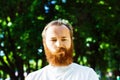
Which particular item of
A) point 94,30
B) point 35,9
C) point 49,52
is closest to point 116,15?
point 94,30

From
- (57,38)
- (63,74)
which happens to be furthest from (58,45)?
(63,74)

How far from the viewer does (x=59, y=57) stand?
2102 millimetres

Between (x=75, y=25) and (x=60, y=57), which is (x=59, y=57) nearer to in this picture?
(x=60, y=57)

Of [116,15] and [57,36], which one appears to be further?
[116,15]

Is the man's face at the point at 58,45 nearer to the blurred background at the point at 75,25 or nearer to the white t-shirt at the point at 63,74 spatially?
the white t-shirt at the point at 63,74

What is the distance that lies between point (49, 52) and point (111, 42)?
543 inches

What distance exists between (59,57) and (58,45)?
0.21 feet

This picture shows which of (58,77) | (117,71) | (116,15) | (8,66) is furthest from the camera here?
(8,66)

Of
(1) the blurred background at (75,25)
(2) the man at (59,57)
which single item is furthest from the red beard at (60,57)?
(1) the blurred background at (75,25)

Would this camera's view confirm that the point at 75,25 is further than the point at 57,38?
Yes

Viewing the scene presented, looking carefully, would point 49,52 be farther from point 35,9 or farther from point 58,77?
point 35,9

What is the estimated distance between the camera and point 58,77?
2031 mm

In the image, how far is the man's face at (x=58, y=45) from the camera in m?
2.08

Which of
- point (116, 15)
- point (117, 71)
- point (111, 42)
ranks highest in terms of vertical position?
point (116, 15)
